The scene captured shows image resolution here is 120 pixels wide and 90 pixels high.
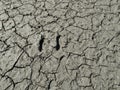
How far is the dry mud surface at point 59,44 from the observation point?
1613 millimetres

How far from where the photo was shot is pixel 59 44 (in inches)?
75.3

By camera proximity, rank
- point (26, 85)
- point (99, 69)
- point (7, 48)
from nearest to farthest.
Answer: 1. point (26, 85)
2. point (99, 69)
3. point (7, 48)

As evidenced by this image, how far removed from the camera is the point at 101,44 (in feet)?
6.23

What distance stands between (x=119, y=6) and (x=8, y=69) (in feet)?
5.86

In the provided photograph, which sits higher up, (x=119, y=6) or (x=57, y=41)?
(x=119, y=6)

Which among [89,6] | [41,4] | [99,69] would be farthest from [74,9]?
[99,69]

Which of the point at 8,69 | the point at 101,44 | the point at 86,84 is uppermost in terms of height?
the point at 101,44

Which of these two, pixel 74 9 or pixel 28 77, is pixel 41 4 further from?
pixel 28 77

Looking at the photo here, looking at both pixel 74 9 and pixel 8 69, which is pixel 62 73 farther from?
pixel 74 9

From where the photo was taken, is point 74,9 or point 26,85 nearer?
point 26,85

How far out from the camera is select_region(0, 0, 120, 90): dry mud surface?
5.29 ft

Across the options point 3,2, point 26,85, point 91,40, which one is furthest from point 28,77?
point 3,2

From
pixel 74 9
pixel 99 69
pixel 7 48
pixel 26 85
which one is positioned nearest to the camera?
pixel 26 85

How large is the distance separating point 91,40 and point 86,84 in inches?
23.4
